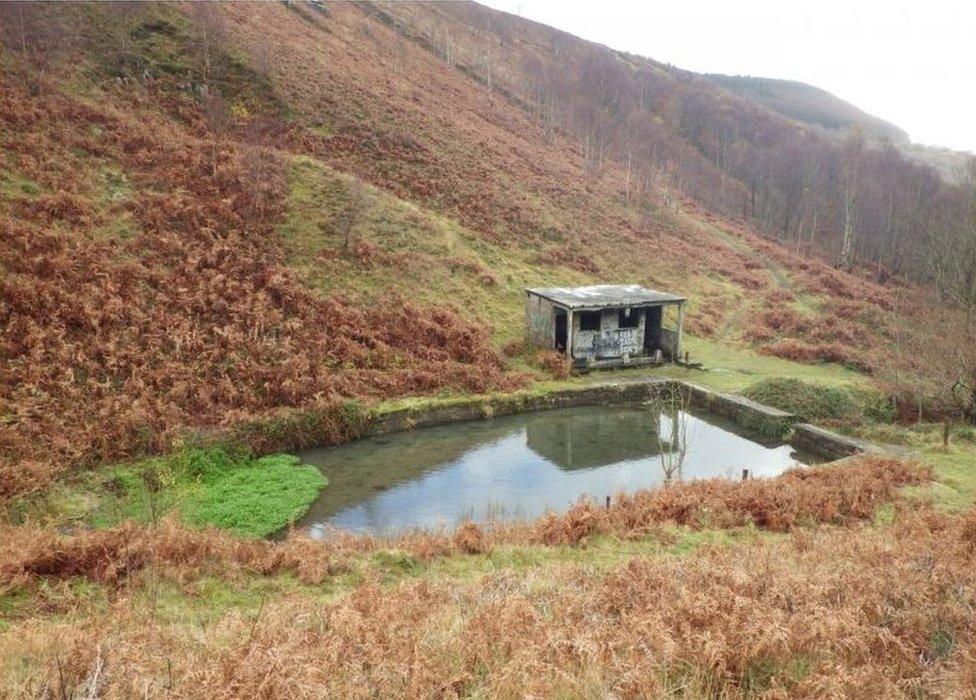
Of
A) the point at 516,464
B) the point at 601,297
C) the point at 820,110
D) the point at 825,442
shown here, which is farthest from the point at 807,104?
the point at 516,464

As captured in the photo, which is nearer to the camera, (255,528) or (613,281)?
(255,528)

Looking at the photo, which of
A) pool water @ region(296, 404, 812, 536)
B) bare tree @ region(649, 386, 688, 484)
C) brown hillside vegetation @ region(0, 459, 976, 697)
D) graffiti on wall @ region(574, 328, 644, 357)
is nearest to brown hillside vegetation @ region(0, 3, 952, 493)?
pool water @ region(296, 404, 812, 536)

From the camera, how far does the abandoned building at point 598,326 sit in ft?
84.4

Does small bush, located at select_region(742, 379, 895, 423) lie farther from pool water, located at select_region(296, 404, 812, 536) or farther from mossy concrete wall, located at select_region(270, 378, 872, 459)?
pool water, located at select_region(296, 404, 812, 536)

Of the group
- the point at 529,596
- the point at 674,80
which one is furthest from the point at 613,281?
the point at 674,80

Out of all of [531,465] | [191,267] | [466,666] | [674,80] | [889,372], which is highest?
[674,80]

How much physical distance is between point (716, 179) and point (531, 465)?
253ft

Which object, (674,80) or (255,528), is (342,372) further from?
(674,80)

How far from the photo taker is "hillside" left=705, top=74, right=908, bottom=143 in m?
146

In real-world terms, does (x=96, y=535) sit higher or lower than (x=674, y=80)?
lower

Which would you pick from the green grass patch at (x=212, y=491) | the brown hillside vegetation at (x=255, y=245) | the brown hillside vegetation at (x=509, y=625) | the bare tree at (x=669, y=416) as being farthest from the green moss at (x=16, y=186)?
the bare tree at (x=669, y=416)

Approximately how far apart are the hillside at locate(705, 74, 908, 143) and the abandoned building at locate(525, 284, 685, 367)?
13971cm

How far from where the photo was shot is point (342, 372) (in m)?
20.7

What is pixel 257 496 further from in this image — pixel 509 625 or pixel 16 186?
pixel 16 186
